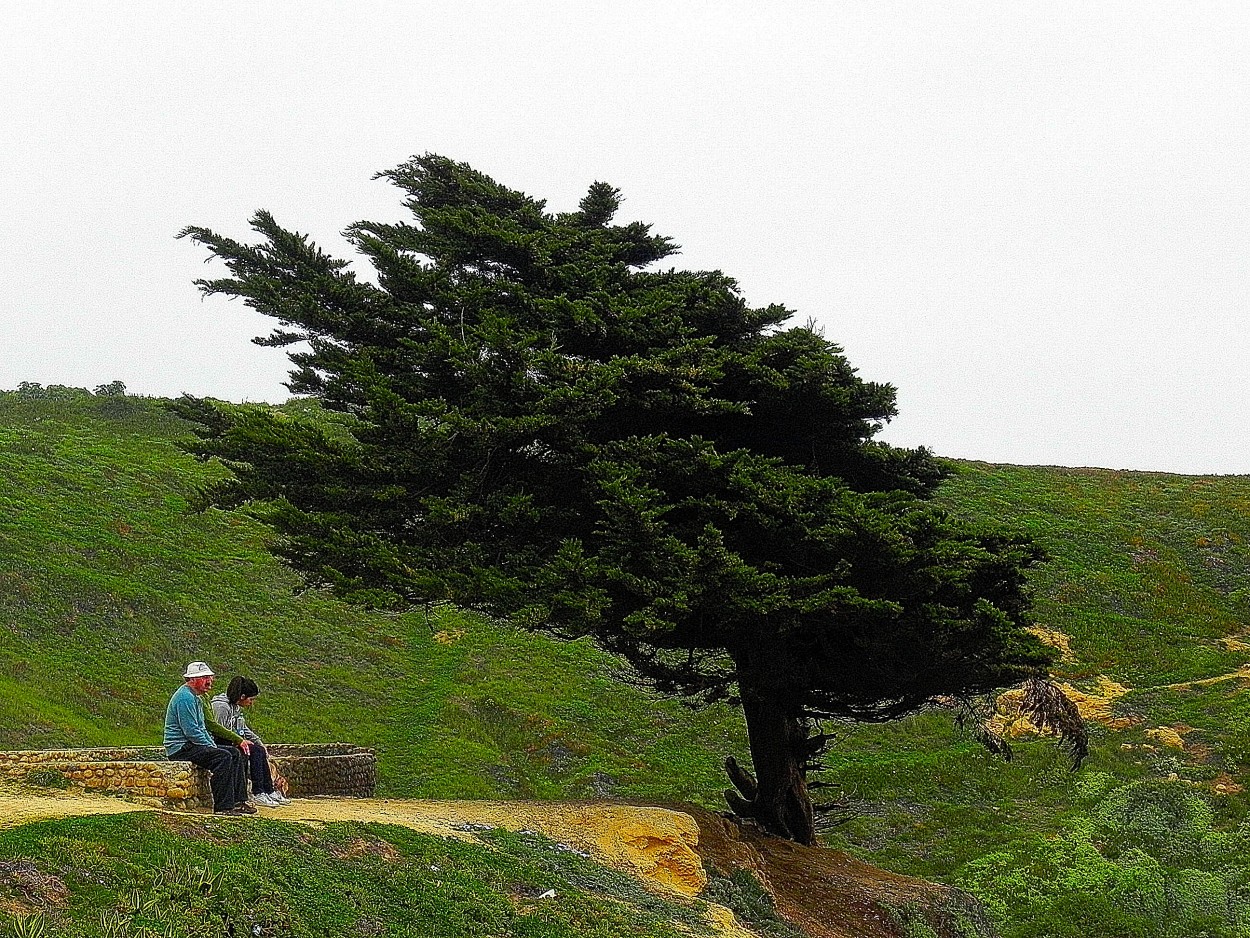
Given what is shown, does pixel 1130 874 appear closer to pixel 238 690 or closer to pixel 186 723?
pixel 238 690

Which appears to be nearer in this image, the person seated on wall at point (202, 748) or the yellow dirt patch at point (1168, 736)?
the person seated on wall at point (202, 748)


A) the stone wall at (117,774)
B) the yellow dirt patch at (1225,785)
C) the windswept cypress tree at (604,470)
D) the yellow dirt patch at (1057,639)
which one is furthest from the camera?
the yellow dirt patch at (1057,639)

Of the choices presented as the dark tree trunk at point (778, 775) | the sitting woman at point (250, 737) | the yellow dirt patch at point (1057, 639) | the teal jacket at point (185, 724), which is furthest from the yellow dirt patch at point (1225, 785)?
the teal jacket at point (185, 724)

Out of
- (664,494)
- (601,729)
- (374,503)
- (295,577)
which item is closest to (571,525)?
(664,494)

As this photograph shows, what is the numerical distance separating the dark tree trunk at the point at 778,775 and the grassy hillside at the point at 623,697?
456cm

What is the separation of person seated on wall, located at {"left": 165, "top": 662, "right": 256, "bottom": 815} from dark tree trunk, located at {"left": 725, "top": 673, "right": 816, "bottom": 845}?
7.91m

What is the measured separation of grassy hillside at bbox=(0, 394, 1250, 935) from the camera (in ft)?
67.6

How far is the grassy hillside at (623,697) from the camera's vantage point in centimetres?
2061

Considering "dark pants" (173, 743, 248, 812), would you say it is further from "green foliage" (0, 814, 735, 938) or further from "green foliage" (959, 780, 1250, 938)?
"green foliage" (959, 780, 1250, 938)

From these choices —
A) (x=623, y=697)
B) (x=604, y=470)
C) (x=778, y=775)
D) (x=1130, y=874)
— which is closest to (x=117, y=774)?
(x=604, y=470)

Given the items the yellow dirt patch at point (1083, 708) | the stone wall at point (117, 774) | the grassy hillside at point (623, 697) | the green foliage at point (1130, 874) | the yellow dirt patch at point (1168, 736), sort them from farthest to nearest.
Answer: the yellow dirt patch at point (1083, 708) → the yellow dirt patch at point (1168, 736) → the grassy hillside at point (623, 697) → the green foliage at point (1130, 874) → the stone wall at point (117, 774)

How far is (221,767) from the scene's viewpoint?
11.1m

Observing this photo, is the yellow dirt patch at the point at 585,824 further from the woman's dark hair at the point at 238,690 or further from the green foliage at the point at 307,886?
the woman's dark hair at the point at 238,690

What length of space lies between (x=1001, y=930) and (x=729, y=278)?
12.0 metres
